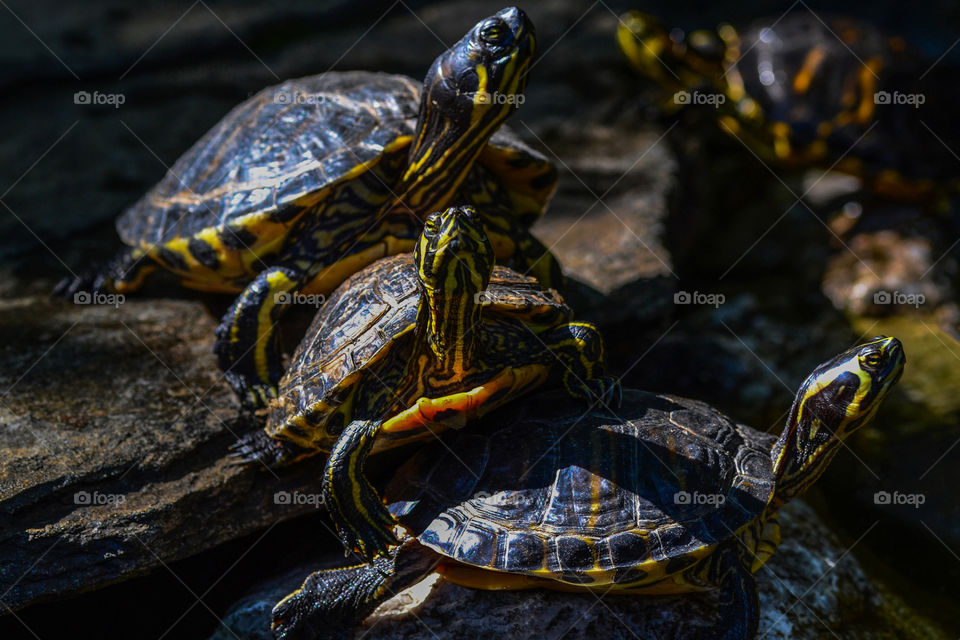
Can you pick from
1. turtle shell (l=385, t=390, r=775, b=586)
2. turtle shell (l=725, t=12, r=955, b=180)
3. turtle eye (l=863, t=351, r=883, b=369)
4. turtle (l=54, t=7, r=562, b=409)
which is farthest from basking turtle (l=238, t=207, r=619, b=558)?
turtle shell (l=725, t=12, r=955, b=180)

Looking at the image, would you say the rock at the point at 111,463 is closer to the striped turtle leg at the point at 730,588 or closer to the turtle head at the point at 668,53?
the striped turtle leg at the point at 730,588

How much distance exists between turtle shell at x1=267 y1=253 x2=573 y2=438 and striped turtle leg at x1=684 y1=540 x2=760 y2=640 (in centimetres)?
107

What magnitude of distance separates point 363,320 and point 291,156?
1185 millimetres

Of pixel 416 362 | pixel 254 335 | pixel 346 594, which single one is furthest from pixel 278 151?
pixel 346 594

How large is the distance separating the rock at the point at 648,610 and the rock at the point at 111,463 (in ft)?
1.43

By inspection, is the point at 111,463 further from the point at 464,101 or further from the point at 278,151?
the point at 464,101

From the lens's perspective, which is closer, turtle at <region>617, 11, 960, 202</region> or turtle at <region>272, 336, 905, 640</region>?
turtle at <region>272, 336, 905, 640</region>

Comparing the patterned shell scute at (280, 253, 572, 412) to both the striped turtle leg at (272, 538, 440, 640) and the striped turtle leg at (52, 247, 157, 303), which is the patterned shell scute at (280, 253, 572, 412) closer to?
the striped turtle leg at (272, 538, 440, 640)

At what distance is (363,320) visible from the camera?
3059mm

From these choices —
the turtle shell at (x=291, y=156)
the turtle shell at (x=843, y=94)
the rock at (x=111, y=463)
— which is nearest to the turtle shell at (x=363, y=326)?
the rock at (x=111, y=463)

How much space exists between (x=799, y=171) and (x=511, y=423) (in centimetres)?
481

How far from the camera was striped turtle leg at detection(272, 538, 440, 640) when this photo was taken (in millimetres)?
2768

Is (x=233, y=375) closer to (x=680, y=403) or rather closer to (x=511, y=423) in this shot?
(x=511, y=423)

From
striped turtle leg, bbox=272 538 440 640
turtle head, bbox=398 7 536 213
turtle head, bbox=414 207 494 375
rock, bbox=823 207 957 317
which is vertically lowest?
striped turtle leg, bbox=272 538 440 640
